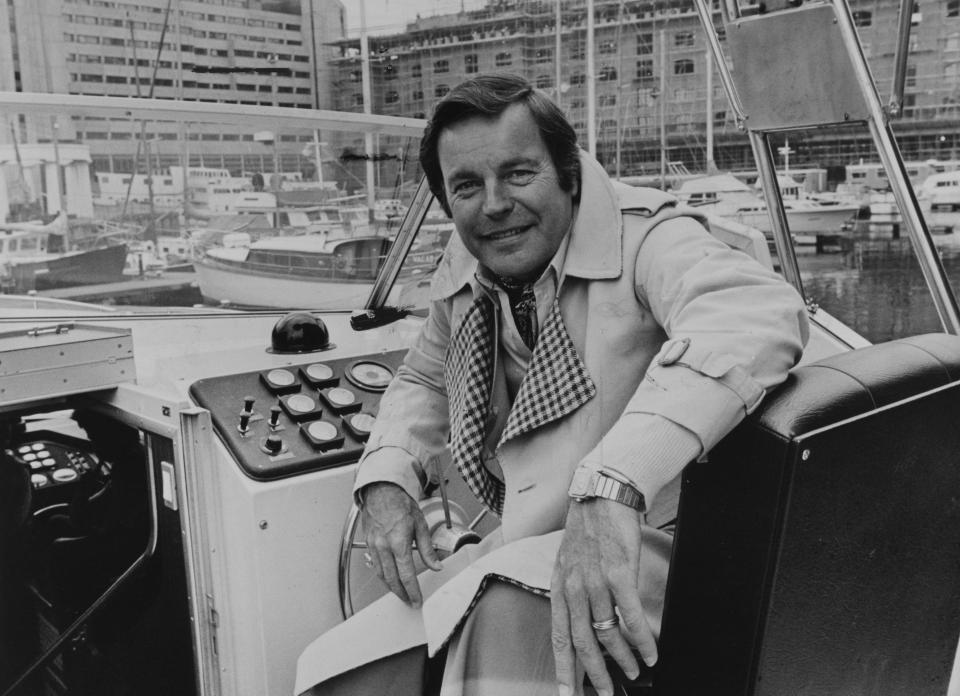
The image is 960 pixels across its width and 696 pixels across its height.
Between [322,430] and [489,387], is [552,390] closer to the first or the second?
[489,387]

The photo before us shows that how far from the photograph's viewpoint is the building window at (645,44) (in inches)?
141

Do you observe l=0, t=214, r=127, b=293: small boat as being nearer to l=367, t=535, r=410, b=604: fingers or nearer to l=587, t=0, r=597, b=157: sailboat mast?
l=367, t=535, r=410, b=604: fingers

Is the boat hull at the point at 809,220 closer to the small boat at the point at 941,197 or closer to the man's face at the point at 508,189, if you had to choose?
the small boat at the point at 941,197

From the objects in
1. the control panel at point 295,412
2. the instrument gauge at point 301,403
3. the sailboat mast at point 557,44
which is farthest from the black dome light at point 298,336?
the sailboat mast at point 557,44

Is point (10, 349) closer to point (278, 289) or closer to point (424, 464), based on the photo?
point (424, 464)

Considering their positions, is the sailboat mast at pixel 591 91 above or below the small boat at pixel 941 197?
above

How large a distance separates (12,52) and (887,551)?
9.20 ft

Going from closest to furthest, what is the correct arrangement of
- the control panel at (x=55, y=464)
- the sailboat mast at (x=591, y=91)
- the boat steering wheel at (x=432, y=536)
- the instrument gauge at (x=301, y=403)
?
the boat steering wheel at (x=432, y=536) < the instrument gauge at (x=301, y=403) < the control panel at (x=55, y=464) < the sailboat mast at (x=591, y=91)

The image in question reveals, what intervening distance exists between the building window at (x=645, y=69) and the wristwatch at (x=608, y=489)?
3190 millimetres

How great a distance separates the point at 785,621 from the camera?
114 cm

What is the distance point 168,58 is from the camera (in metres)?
2.86

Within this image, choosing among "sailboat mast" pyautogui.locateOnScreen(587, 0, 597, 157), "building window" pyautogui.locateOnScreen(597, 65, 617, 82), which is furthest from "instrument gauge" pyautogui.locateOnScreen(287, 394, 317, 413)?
"building window" pyautogui.locateOnScreen(597, 65, 617, 82)

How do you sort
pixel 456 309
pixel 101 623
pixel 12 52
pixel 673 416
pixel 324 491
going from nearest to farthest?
pixel 673 416 → pixel 456 309 → pixel 324 491 → pixel 101 623 → pixel 12 52

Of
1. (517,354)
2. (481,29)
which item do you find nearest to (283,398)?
(517,354)
